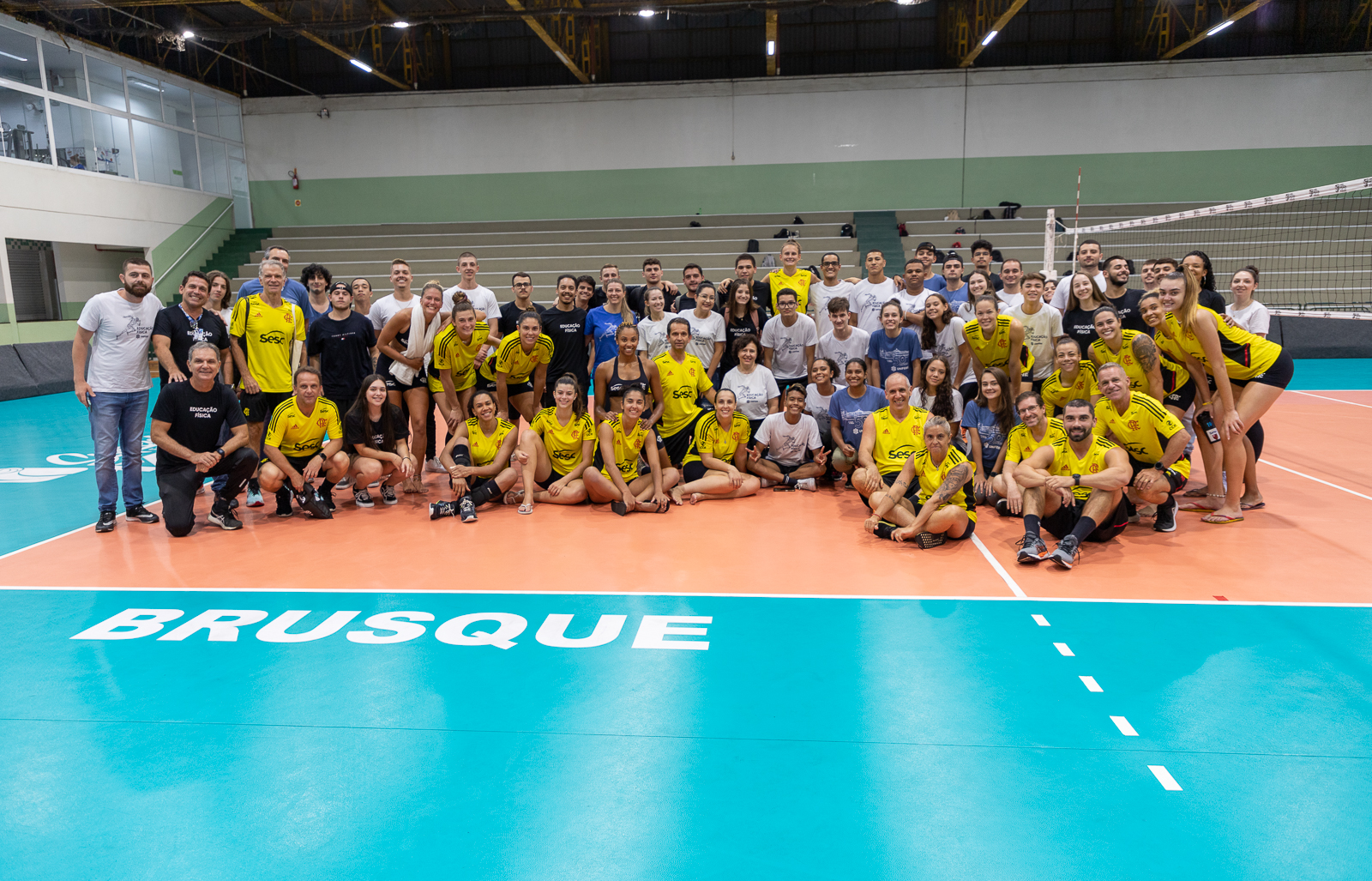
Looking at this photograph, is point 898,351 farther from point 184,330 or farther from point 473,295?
point 184,330

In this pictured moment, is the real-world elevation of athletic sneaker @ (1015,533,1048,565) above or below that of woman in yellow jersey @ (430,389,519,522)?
below

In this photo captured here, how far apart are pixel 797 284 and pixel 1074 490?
3652mm

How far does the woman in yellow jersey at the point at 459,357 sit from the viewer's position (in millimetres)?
7121

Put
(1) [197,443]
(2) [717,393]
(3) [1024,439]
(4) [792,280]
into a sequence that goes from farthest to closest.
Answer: (4) [792,280] < (2) [717,393] < (1) [197,443] < (3) [1024,439]

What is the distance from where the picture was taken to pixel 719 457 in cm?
737

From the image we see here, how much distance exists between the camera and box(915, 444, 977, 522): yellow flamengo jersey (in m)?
5.69

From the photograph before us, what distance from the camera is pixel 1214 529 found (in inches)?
236

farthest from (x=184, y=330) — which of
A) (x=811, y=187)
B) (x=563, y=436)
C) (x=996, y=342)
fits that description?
(x=811, y=187)

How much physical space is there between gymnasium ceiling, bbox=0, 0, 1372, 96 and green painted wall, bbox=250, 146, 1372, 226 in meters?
2.41

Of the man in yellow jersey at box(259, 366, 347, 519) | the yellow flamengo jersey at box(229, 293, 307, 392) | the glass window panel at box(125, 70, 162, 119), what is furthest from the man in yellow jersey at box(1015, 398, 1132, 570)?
the glass window panel at box(125, 70, 162, 119)

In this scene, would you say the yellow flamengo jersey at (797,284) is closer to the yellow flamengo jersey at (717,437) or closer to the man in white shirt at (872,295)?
the man in white shirt at (872,295)

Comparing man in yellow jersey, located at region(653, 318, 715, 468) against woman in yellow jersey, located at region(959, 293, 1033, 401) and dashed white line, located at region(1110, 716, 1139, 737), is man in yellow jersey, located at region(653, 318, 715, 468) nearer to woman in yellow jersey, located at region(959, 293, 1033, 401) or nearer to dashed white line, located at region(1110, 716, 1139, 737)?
woman in yellow jersey, located at region(959, 293, 1033, 401)

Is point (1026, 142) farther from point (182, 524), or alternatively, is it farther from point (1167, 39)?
point (182, 524)

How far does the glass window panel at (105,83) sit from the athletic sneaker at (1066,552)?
2111 cm
